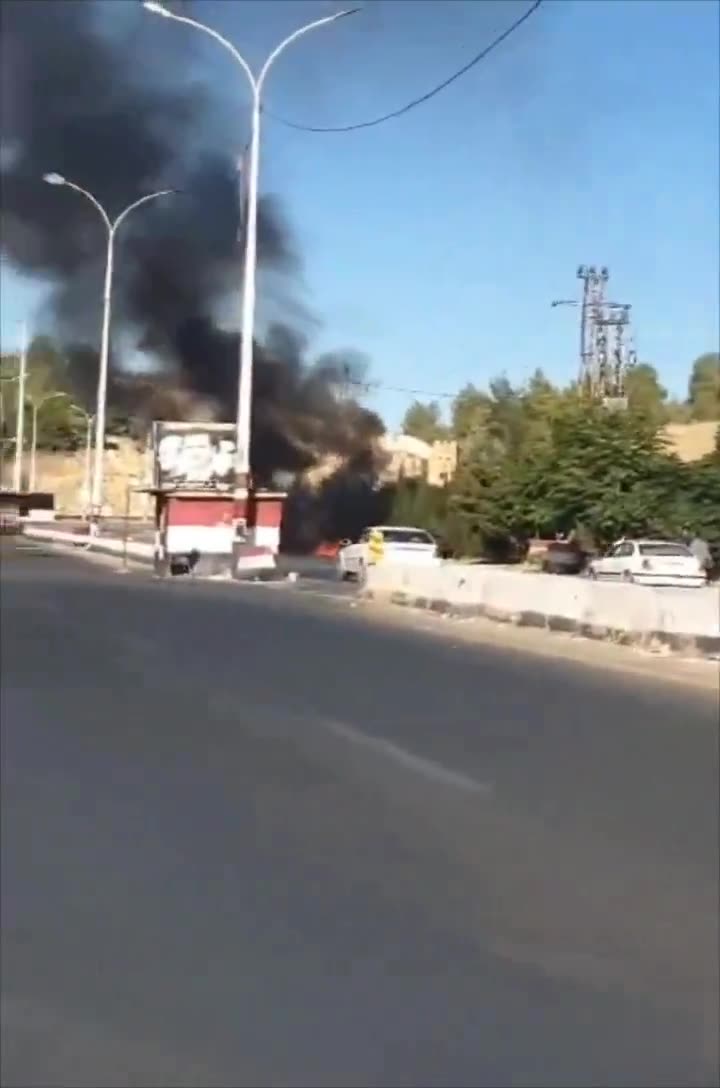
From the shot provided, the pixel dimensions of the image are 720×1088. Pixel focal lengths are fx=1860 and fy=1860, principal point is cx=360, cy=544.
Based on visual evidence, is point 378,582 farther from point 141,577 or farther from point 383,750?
point 383,750

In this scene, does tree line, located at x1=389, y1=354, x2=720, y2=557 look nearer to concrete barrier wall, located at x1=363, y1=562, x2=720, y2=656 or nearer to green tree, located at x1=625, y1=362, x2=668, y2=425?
green tree, located at x1=625, y1=362, x2=668, y2=425

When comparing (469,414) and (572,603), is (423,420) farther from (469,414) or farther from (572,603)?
(572,603)

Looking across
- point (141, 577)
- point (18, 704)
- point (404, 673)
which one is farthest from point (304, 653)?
point (141, 577)

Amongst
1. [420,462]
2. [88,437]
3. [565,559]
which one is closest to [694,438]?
[420,462]

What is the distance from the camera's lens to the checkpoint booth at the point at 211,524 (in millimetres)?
35906

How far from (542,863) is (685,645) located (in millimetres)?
11516

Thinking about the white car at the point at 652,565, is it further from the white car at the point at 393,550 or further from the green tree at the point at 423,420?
the green tree at the point at 423,420

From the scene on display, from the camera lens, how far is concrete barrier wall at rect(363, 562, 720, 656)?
1936cm

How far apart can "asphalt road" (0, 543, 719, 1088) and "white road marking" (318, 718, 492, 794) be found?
0.12 feet

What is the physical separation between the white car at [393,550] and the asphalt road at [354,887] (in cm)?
2228

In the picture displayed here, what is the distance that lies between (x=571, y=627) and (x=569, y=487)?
2736cm

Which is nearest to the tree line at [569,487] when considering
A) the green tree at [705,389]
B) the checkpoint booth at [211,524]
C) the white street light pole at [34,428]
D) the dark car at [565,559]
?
the dark car at [565,559]

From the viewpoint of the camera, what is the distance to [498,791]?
10.0m

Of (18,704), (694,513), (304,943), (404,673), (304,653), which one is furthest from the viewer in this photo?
(694,513)
